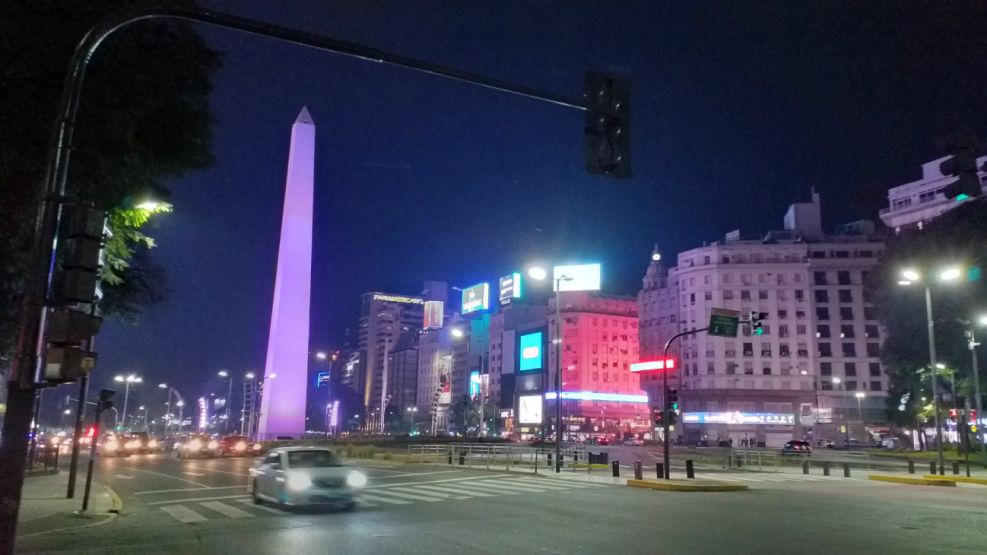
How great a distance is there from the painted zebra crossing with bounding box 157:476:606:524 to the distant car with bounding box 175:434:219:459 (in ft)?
87.0

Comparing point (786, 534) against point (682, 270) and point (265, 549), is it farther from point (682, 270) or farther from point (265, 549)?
point (682, 270)

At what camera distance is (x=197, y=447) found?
4628cm

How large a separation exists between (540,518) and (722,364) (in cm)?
9877

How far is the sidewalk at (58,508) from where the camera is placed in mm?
14148

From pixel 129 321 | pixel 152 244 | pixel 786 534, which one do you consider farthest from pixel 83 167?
pixel 786 534

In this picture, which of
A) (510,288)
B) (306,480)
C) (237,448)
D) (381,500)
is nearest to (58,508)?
(306,480)

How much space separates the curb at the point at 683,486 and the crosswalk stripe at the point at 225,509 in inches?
535

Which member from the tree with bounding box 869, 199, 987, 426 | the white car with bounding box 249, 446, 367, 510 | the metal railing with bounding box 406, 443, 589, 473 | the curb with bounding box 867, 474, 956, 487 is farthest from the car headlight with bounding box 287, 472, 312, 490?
the tree with bounding box 869, 199, 987, 426

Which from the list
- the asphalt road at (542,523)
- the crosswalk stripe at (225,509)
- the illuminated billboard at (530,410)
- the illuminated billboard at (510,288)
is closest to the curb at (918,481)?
the asphalt road at (542,523)

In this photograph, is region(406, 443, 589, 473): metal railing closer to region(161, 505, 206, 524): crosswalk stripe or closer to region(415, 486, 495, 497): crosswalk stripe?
region(415, 486, 495, 497): crosswalk stripe

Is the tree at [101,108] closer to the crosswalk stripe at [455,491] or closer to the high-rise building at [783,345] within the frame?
the crosswalk stripe at [455,491]

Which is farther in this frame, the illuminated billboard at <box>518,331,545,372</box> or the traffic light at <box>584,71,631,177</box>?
the illuminated billboard at <box>518,331,545,372</box>

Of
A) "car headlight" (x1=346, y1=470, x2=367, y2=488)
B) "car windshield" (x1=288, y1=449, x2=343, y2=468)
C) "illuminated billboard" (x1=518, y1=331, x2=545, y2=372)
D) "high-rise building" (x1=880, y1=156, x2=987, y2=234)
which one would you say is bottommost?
"car headlight" (x1=346, y1=470, x2=367, y2=488)

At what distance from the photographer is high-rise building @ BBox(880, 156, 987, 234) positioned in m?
95.8
